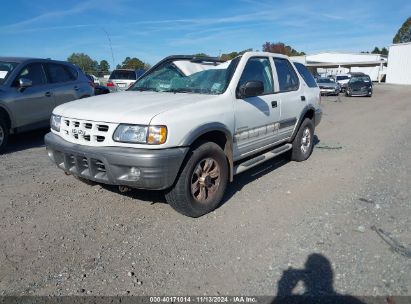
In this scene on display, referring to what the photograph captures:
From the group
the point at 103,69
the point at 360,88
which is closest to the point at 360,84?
the point at 360,88

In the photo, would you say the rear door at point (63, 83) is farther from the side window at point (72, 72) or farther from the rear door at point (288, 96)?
the rear door at point (288, 96)

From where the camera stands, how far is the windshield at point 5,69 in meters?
6.81

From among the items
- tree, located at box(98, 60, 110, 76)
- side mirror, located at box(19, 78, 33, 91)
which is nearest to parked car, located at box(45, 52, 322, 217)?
side mirror, located at box(19, 78, 33, 91)

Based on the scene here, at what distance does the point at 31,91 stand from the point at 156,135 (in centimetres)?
482

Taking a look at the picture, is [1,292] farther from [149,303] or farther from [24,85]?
[24,85]

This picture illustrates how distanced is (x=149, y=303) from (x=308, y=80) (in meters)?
5.10

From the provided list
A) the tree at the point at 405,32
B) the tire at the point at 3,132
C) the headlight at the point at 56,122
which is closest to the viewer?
the headlight at the point at 56,122

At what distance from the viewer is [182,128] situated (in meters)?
3.60

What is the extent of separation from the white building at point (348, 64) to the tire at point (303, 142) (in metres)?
51.8

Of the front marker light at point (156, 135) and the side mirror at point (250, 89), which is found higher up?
the side mirror at point (250, 89)

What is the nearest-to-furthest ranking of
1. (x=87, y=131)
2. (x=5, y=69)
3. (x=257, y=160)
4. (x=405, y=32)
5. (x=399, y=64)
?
(x=87, y=131) → (x=257, y=160) → (x=5, y=69) → (x=399, y=64) → (x=405, y=32)

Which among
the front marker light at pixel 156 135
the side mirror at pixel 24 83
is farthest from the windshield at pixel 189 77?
the side mirror at pixel 24 83

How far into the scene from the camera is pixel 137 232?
370 cm

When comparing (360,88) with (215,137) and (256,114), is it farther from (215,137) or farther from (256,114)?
(215,137)
